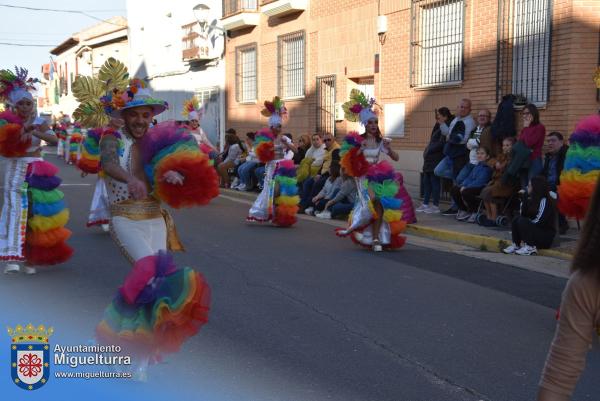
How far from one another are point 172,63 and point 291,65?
12957 mm

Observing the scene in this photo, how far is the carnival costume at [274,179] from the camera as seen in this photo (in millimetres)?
12766

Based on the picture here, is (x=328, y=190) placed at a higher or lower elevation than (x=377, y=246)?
higher

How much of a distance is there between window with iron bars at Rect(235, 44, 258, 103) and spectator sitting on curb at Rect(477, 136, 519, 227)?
48.7ft

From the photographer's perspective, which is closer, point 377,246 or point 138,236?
point 138,236

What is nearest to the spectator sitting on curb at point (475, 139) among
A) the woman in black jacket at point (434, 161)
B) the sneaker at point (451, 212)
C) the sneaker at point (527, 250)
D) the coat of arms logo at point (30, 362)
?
the sneaker at point (451, 212)

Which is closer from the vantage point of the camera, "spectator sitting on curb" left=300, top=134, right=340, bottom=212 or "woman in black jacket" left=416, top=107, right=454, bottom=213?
"woman in black jacket" left=416, top=107, right=454, bottom=213

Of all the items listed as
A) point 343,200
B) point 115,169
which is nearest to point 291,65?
point 343,200

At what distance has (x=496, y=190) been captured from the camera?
1229 centimetres

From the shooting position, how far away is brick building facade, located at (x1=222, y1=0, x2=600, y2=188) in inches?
507

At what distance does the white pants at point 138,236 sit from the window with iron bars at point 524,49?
9801 mm

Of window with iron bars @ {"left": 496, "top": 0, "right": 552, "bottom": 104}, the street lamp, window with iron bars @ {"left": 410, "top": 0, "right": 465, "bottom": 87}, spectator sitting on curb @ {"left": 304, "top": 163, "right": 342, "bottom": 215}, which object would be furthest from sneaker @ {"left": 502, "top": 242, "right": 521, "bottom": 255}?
the street lamp

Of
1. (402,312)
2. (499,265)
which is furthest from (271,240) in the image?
(402,312)

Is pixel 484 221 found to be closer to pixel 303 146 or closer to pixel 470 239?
pixel 470 239

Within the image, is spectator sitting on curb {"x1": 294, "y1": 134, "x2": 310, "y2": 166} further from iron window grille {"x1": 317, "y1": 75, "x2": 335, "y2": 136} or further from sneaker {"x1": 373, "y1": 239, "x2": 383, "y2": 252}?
sneaker {"x1": 373, "y1": 239, "x2": 383, "y2": 252}
